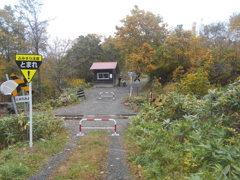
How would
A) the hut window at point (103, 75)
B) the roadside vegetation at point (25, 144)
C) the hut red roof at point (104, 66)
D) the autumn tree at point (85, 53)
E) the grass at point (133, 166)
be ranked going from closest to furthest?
the grass at point (133, 166) < the roadside vegetation at point (25, 144) < the hut red roof at point (104, 66) < the hut window at point (103, 75) < the autumn tree at point (85, 53)

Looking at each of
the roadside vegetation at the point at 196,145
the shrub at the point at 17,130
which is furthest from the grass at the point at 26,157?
the roadside vegetation at the point at 196,145

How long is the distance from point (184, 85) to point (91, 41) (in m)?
21.9

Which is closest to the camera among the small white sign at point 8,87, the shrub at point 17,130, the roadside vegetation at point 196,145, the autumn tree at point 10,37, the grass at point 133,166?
the roadside vegetation at point 196,145

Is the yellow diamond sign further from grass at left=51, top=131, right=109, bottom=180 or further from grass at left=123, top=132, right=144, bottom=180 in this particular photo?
grass at left=123, top=132, right=144, bottom=180

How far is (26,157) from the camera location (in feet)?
15.1

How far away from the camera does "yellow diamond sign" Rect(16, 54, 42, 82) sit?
16.4 ft

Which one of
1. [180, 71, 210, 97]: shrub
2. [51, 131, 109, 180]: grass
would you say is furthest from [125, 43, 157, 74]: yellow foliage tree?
[51, 131, 109, 180]: grass

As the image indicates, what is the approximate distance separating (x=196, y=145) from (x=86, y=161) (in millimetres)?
2620

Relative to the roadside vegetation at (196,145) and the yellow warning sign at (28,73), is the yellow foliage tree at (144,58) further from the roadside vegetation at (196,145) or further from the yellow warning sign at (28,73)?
the yellow warning sign at (28,73)

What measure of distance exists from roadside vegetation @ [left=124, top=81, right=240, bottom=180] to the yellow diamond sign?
3.71 meters

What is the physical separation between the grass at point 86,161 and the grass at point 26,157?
2.04 ft

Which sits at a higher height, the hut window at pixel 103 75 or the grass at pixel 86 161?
the hut window at pixel 103 75

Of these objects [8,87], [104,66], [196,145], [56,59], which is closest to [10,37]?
[56,59]

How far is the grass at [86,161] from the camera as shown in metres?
3.77
